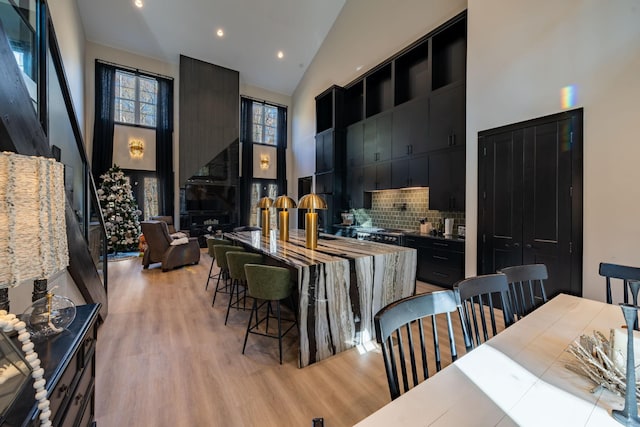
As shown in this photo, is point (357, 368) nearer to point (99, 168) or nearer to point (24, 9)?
point (24, 9)

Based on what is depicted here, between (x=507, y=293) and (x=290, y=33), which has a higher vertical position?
(x=290, y=33)

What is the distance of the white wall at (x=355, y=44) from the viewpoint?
487 cm

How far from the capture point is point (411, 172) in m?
4.89

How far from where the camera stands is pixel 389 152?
5.34 metres

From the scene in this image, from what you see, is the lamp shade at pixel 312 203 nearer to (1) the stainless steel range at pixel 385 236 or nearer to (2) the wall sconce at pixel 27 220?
(2) the wall sconce at pixel 27 220

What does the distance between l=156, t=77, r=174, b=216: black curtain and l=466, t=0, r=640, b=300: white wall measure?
774cm

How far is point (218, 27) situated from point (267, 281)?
7.26 m

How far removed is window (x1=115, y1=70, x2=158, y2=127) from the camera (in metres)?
7.02

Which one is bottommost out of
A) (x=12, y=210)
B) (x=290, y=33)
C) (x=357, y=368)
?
(x=357, y=368)

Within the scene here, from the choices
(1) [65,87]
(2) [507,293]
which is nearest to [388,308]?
(2) [507,293]

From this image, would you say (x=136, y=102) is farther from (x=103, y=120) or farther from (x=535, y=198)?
(x=535, y=198)

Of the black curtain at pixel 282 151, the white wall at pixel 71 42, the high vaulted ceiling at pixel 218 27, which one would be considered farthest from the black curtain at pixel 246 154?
the white wall at pixel 71 42

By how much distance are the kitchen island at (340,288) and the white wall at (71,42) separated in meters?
4.28

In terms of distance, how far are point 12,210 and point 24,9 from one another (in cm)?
217
